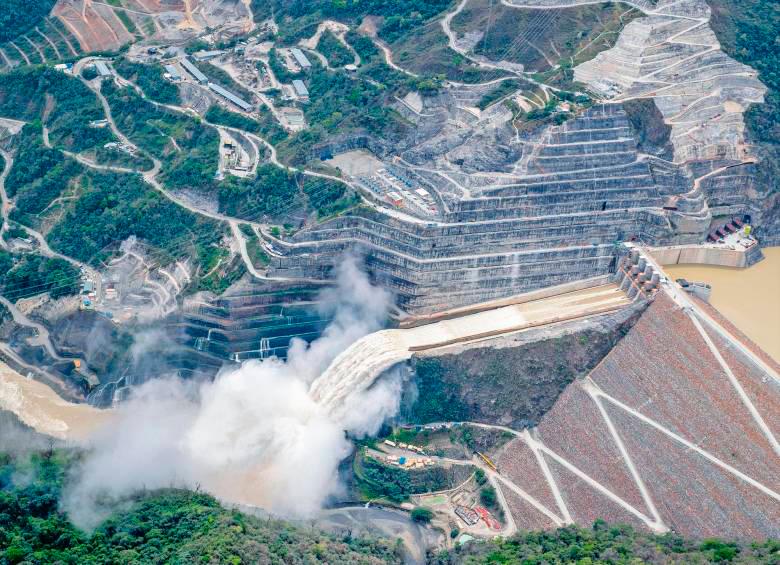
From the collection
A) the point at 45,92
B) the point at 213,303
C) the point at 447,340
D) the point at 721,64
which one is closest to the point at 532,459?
the point at 447,340

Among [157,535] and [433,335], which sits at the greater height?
[433,335]

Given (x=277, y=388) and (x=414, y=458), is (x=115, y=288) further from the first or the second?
(x=414, y=458)

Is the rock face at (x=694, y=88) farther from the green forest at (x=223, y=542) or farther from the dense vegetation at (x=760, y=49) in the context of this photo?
the green forest at (x=223, y=542)

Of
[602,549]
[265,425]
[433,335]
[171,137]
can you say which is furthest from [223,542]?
[171,137]

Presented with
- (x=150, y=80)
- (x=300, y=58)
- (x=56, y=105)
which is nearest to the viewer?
(x=150, y=80)

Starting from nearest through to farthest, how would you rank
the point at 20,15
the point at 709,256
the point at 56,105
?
1. the point at 709,256
2. the point at 56,105
3. the point at 20,15

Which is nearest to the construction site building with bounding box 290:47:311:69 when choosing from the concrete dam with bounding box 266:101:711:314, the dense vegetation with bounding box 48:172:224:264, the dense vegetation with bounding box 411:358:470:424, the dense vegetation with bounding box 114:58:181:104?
the dense vegetation with bounding box 114:58:181:104

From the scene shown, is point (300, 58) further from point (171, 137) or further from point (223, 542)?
point (223, 542)
